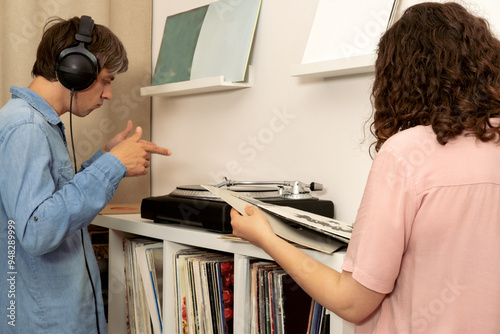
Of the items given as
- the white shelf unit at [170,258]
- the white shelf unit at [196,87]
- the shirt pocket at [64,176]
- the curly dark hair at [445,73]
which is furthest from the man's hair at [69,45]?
the curly dark hair at [445,73]

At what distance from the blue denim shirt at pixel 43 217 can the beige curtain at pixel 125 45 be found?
0.65 meters

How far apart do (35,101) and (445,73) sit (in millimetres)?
902

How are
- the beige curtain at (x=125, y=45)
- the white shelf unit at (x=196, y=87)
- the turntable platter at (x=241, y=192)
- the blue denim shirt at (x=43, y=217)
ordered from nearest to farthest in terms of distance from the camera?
the blue denim shirt at (x=43, y=217)
the turntable platter at (x=241, y=192)
the white shelf unit at (x=196, y=87)
the beige curtain at (x=125, y=45)

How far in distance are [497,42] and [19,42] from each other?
1.54 m

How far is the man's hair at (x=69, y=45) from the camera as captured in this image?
124 centimetres

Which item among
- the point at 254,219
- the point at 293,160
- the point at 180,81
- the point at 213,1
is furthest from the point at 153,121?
the point at 254,219

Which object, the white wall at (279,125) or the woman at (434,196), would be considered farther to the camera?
the white wall at (279,125)

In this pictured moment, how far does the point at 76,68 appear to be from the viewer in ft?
3.95

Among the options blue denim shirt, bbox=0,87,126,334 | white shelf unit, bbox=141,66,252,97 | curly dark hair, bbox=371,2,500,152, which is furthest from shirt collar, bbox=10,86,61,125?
curly dark hair, bbox=371,2,500,152

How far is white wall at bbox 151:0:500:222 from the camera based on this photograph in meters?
1.37

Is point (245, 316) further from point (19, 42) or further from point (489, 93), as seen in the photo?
point (19, 42)

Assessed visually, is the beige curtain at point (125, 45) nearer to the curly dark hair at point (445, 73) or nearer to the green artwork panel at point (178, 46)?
the green artwork panel at point (178, 46)

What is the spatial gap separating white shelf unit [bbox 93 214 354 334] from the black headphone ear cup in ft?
1.40

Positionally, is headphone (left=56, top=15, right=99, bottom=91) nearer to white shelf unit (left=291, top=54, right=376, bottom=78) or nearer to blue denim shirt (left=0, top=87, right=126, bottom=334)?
blue denim shirt (left=0, top=87, right=126, bottom=334)
